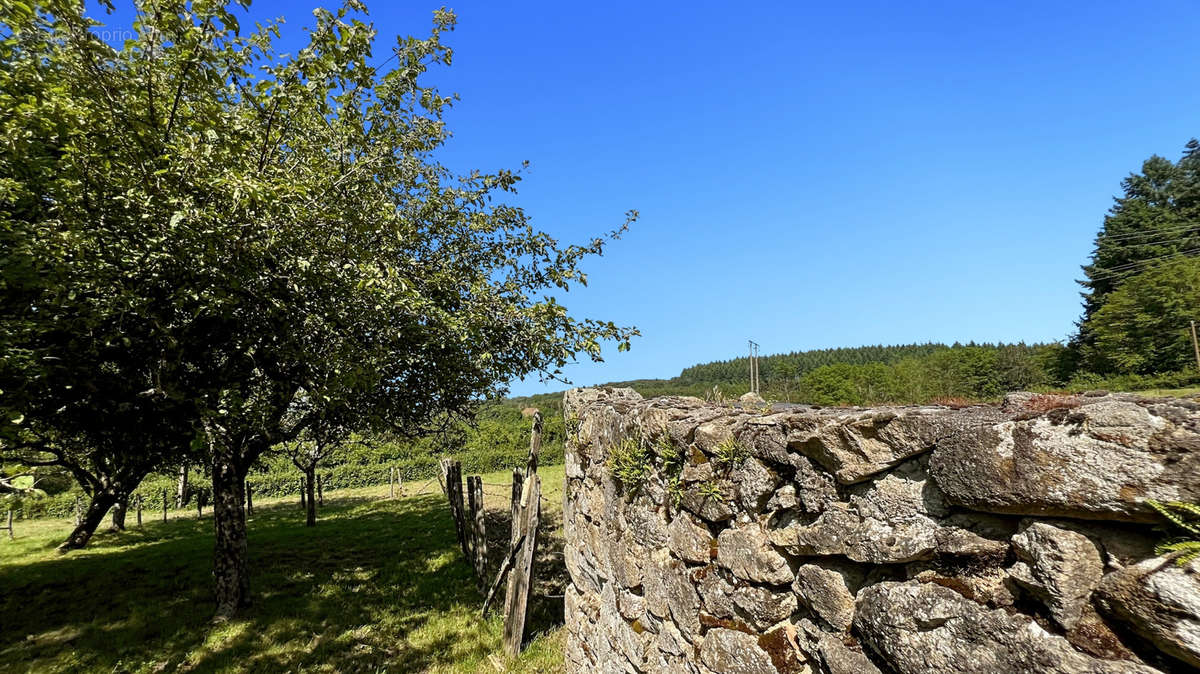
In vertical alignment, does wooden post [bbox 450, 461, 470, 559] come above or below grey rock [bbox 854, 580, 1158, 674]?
below

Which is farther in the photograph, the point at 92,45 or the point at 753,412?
the point at 92,45

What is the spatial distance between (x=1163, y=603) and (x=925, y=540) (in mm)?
711

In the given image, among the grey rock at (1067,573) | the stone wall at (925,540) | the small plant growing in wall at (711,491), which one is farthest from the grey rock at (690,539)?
the grey rock at (1067,573)

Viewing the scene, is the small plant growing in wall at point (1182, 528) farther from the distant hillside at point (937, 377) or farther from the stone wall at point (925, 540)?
the distant hillside at point (937, 377)

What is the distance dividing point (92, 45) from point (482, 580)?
9425 mm

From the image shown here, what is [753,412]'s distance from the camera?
11.2 feet

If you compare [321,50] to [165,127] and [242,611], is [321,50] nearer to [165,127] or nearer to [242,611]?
[165,127]

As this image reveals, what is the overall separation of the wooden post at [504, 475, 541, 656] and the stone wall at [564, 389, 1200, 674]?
3.11 meters

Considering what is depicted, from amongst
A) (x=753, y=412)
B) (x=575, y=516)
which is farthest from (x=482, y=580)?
(x=753, y=412)

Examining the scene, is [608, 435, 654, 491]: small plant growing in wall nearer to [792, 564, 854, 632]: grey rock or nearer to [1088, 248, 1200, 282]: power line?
[792, 564, 854, 632]: grey rock

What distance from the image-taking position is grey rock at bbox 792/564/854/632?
2.32 meters

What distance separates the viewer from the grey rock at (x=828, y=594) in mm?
2320

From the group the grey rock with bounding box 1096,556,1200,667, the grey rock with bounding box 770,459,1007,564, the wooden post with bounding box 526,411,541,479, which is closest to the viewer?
the grey rock with bounding box 1096,556,1200,667

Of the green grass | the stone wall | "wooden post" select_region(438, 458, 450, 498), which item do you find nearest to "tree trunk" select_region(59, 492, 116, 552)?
the green grass
